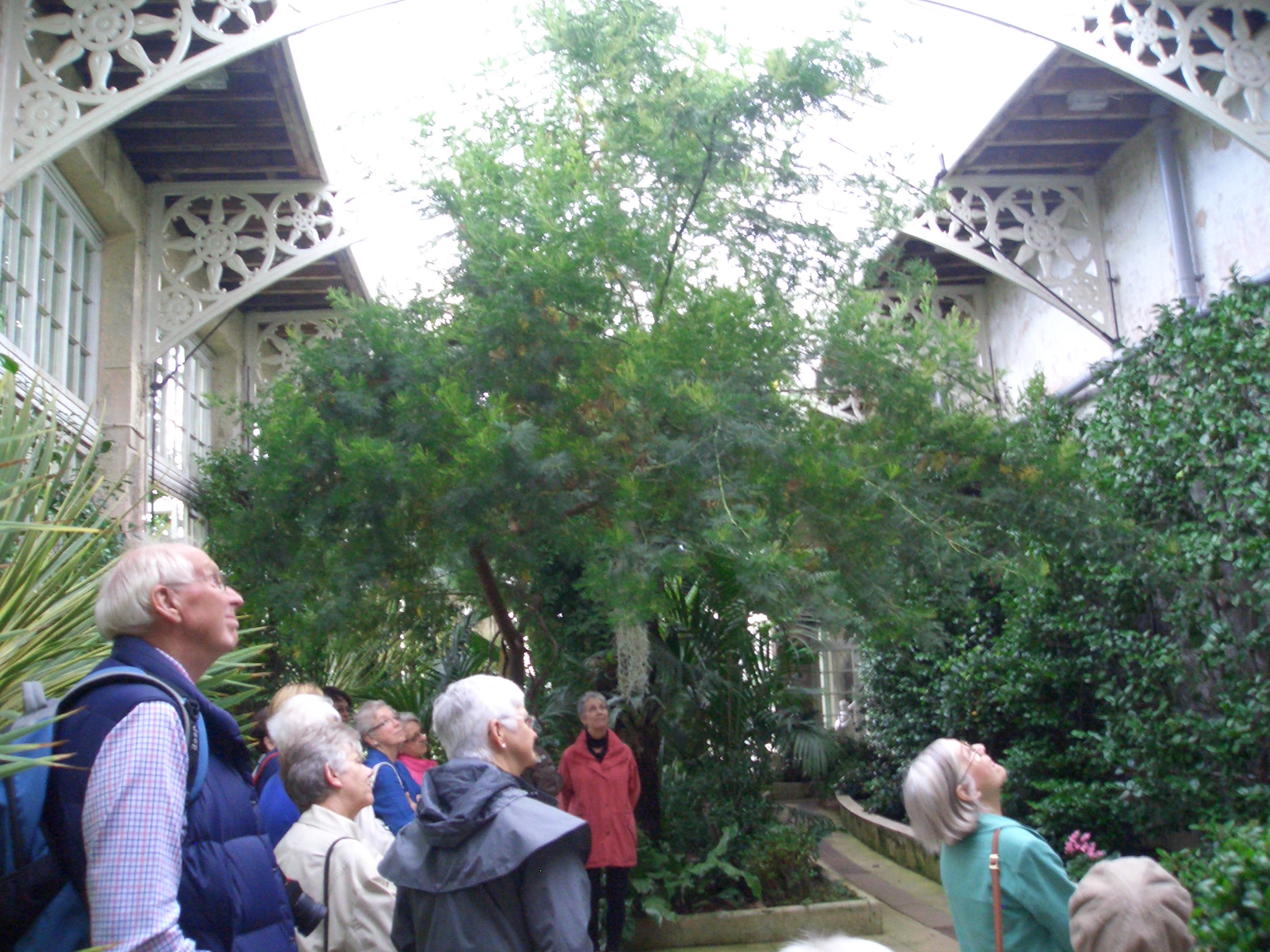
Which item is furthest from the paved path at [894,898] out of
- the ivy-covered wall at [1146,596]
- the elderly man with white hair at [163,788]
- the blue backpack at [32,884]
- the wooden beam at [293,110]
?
the wooden beam at [293,110]

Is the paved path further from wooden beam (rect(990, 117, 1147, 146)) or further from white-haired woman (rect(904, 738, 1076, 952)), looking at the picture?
wooden beam (rect(990, 117, 1147, 146))

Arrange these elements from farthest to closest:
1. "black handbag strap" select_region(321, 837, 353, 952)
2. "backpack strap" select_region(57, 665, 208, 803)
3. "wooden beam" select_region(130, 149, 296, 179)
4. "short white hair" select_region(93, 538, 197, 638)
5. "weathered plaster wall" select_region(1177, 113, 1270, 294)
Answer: "wooden beam" select_region(130, 149, 296, 179)
"weathered plaster wall" select_region(1177, 113, 1270, 294)
"black handbag strap" select_region(321, 837, 353, 952)
"short white hair" select_region(93, 538, 197, 638)
"backpack strap" select_region(57, 665, 208, 803)

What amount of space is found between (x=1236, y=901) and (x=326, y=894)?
11.6ft

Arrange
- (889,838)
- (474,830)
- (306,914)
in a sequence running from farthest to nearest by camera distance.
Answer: (889,838) < (474,830) < (306,914)

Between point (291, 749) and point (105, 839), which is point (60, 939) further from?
point (291, 749)

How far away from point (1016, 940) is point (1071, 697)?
7.01 m

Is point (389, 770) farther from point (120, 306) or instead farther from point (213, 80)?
point (120, 306)

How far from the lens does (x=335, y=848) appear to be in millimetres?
2984

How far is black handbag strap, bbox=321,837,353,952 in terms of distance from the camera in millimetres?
2914

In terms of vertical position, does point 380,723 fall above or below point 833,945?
above

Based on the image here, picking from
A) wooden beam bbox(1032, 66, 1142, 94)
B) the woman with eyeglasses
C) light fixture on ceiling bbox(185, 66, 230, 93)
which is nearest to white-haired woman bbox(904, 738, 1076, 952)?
the woman with eyeglasses

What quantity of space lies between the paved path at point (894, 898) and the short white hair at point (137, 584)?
4760 millimetres

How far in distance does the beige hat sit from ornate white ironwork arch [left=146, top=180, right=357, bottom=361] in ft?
27.7

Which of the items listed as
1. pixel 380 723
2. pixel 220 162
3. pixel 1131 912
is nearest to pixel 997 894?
pixel 1131 912
